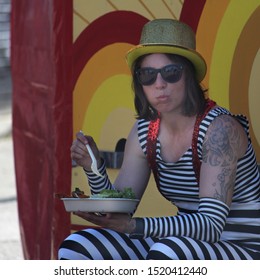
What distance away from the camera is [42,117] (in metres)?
5.02

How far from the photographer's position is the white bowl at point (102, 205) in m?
3.41

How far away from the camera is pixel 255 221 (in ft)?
11.8

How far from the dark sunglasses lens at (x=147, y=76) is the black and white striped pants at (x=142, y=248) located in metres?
0.57

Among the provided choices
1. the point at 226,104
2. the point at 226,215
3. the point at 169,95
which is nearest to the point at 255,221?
the point at 226,215

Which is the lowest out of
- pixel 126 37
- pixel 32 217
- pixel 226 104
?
pixel 32 217

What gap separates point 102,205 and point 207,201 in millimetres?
368

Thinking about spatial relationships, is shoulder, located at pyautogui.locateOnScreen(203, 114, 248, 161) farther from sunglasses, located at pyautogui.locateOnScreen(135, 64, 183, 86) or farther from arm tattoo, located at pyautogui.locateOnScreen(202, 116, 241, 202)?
sunglasses, located at pyautogui.locateOnScreen(135, 64, 183, 86)

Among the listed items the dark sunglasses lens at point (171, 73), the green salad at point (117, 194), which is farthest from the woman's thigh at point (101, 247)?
the dark sunglasses lens at point (171, 73)

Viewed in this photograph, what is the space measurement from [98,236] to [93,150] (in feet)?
1.10

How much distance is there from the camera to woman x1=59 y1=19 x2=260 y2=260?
341 cm

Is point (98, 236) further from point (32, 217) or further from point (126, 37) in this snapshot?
point (32, 217)

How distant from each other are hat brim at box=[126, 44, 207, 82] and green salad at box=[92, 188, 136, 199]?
0.49 metres

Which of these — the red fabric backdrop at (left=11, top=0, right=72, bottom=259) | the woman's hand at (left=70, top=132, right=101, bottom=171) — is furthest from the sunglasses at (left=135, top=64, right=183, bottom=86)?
the red fabric backdrop at (left=11, top=0, right=72, bottom=259)

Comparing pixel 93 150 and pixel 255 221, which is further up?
pixel 93 150
